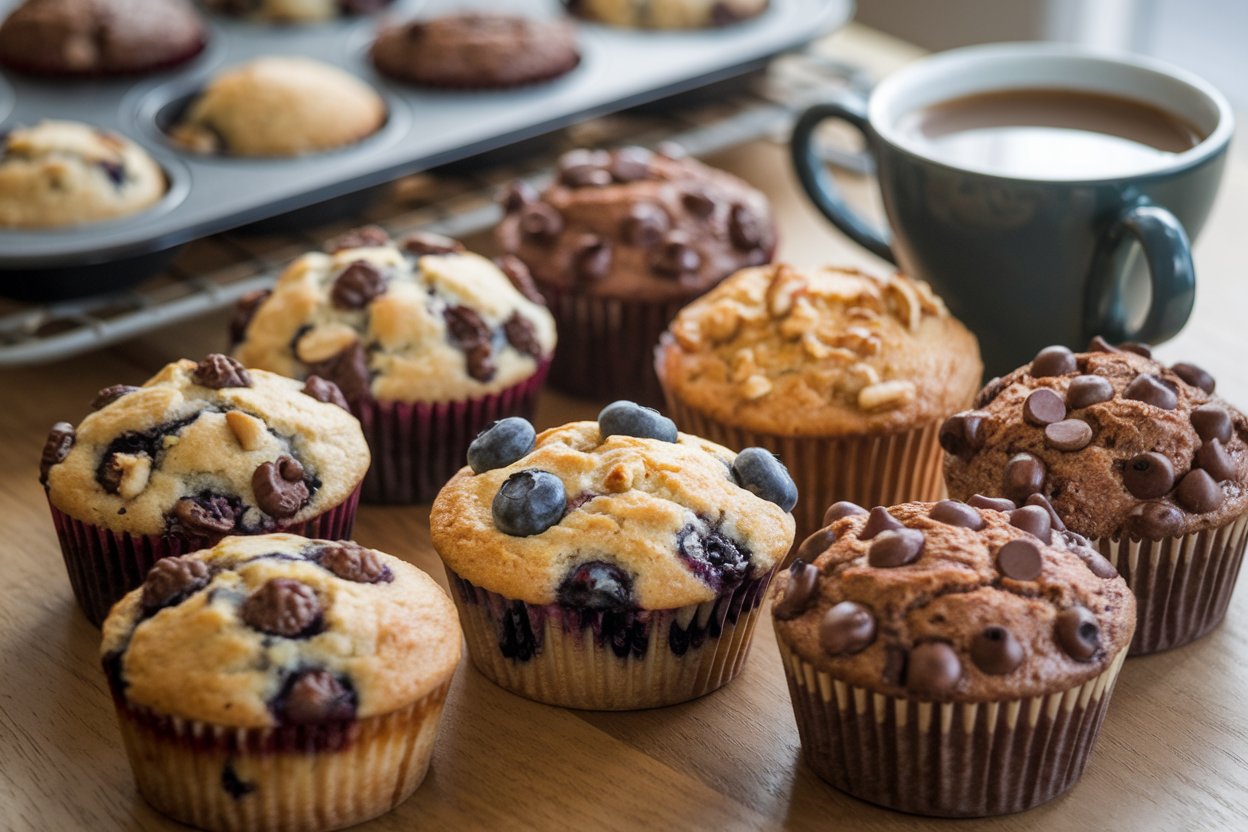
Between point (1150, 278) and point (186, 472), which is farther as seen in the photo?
point (1150, 278)

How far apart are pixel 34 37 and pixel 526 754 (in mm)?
2180

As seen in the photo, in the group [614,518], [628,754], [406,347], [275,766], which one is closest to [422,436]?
[406,347]

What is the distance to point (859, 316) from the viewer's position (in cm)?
261

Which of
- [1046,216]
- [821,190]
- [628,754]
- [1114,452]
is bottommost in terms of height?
[628,754]

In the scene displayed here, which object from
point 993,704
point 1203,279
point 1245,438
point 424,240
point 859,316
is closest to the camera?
point 993,704

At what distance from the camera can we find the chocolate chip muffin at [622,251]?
2.89 meters

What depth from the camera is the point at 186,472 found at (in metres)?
2.25

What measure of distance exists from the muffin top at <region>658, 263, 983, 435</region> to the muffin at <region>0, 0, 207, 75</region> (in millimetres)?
1504

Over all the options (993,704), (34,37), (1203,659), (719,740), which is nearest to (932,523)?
(993,704)

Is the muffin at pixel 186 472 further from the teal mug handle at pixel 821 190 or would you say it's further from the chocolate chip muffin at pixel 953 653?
the teal mug handle at pixel 821 190

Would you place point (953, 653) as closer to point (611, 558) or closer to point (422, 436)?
point (611, 558)

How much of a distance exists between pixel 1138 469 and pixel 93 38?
244cm

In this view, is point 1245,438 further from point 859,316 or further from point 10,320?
point 10,320

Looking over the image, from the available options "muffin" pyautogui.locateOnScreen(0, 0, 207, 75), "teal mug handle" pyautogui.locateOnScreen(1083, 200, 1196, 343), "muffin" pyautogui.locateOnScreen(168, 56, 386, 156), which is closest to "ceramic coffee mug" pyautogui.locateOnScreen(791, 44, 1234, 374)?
"teal mug handle" pyautogui.locateOnScreen(1083, 200, 1196, 343)
